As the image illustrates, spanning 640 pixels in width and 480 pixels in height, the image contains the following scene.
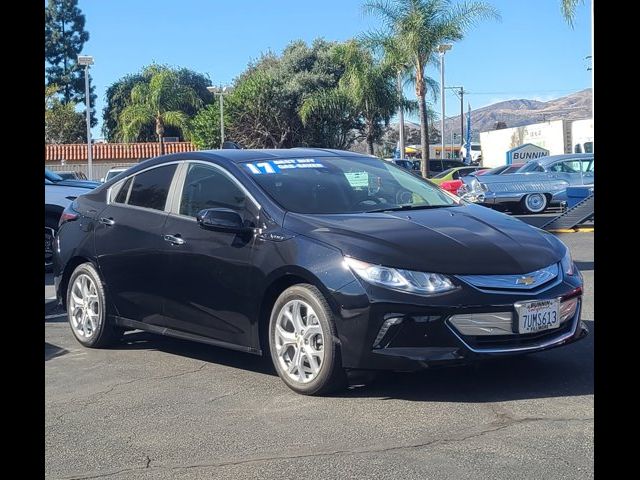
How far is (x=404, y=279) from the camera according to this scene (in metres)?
5.22

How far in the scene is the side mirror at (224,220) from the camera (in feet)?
19.6

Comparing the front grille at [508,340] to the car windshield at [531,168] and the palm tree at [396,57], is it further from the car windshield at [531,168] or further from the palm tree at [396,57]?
the palm tree at [396,57]

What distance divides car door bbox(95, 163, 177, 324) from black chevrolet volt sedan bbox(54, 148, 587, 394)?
0.04 feet

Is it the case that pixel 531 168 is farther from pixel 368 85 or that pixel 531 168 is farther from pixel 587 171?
pixel 368 85

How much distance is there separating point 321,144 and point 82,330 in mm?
36650

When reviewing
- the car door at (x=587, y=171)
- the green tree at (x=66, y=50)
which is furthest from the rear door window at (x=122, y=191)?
the green tree at (x=66, y=50)

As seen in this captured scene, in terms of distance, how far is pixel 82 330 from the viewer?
291 inches

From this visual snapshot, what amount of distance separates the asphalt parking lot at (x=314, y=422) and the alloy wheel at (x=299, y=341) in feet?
0.58

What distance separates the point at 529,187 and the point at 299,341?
17.6 meters

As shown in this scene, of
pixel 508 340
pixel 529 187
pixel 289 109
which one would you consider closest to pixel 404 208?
pixel 508 340

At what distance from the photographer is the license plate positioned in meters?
5.29

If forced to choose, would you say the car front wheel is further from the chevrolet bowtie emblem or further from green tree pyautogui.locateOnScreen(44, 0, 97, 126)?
green tree pyautogui.locateOnScreen(44, 0, 97, 126)
